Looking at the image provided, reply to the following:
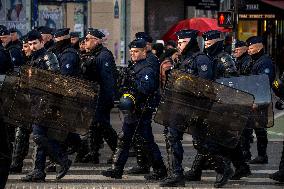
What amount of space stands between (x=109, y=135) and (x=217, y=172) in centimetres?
242

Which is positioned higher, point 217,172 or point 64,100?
point 64,100

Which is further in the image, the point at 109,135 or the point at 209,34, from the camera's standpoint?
the point at 109,135

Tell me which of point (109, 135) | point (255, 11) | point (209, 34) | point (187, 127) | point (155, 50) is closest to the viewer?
point (187, 127)

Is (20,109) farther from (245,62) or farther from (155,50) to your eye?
(155,50)

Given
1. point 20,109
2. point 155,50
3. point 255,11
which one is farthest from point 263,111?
point 255,11

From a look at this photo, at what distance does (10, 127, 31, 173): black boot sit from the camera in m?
14.3

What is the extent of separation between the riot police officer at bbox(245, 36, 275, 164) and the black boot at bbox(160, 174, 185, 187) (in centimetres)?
216

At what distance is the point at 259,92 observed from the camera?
13797 millimetres

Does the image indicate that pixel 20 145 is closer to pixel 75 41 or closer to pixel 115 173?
pixel 115 173

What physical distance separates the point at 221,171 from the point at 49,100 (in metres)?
2.33

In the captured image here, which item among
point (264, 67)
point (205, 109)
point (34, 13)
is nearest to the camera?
point (205, 109)

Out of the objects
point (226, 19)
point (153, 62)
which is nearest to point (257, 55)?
point (153, 62)

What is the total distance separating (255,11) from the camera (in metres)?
42.3

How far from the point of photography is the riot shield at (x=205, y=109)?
1293 centimetres
